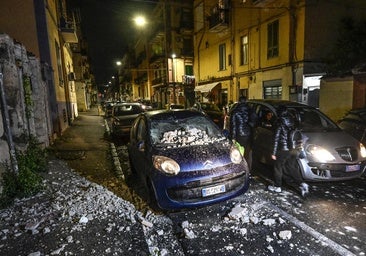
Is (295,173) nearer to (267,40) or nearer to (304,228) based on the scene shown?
(304,228)

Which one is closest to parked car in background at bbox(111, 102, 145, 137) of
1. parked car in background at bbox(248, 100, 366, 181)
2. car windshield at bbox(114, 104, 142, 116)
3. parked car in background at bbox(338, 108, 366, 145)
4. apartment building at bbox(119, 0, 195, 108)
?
car windshield at bbox(114, 104, 142, 116)

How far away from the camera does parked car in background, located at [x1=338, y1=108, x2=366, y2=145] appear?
23.0 feet

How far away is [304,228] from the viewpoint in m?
3.79

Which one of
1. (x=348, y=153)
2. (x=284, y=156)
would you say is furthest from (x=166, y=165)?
(x=348, y=153)

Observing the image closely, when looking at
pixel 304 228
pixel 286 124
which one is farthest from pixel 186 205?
pixel 286 124

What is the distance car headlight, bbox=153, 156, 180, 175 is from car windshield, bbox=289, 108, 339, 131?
351cm

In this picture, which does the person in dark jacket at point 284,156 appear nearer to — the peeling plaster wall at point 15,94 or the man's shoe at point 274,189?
the man's shoe at point 274,189

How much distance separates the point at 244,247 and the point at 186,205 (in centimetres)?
110

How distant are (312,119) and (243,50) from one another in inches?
558

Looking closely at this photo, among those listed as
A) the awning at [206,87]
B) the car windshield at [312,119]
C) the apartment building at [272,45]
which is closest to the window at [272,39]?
the apartment building at [272,45]

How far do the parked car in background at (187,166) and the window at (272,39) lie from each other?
12655 millimetres

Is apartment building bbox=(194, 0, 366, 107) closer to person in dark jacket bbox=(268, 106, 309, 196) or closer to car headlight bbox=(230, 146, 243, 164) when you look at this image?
person in dark jacket bbox=(268, 106, 309, 196)

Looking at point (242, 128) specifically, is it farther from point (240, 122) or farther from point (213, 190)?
point (213, 190)

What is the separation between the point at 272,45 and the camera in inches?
628
